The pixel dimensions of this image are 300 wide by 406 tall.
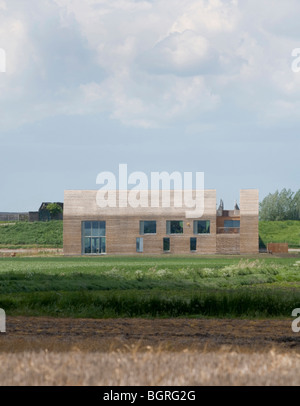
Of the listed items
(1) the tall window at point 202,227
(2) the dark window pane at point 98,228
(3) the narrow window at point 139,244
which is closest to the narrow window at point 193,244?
(1) the tall window at point 202,227

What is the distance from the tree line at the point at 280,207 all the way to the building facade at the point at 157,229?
43.6m

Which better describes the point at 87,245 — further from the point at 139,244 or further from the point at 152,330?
the point at 152,330

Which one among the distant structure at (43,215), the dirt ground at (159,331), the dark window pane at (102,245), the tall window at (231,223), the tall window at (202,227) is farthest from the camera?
the distant structure at (43,215)

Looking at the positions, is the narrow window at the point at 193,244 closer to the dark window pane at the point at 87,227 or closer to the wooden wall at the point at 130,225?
the wooden wall at the point at 130,225

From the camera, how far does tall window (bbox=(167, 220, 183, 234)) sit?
81.6 m

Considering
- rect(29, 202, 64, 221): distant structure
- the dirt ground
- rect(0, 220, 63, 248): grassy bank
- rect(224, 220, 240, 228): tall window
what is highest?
rect(29, 202, 64, 221): distant structure

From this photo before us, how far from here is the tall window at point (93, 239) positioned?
82.9 m

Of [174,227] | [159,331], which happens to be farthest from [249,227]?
[159,331]

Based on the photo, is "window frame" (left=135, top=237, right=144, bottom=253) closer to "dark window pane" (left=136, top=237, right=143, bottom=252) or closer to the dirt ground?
"dark window pane" (left=136, top=237, right=143, bottom=252)

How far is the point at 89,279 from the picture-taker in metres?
33.1

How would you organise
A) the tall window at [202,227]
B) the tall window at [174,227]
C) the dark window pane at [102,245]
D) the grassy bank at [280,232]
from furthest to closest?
the grassy bank at [280,232] < the dark window pane at [102,245] < the tall window at [174,227] < the tall window at [202,227]

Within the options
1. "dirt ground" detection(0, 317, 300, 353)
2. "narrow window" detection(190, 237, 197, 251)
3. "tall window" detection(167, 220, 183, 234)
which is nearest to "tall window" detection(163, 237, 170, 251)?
"tall window" detection(167, 220, 183, 234)

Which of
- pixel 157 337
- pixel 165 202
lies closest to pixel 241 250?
pixel 165 202

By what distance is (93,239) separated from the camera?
8306 cm
